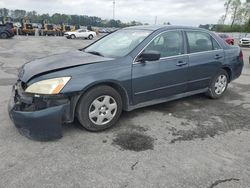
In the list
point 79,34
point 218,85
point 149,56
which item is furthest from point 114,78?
point 79,34

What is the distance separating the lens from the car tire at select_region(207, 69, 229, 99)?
5.25 m

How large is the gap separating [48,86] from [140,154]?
4.80 ft

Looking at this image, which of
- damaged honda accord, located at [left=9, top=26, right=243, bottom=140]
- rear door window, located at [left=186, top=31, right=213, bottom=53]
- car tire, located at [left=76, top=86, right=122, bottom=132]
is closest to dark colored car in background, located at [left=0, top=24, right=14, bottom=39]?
damaged honda accord, located at [left=9, top=26, right=243, bottom=140]

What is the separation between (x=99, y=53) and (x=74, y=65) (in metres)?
0.83

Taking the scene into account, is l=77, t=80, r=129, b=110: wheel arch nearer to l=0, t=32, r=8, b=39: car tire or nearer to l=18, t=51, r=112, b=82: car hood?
l=18, t=51, r=112, b=82: car hood

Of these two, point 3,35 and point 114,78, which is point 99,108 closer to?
point 114,78

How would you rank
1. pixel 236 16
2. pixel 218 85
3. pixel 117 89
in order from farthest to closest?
pixel 236 16
pixel 218 85
pixel 117 89

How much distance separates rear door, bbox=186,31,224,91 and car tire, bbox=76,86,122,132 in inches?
67.0

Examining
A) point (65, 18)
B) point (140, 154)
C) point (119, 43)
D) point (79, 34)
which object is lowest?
point (140, 154)

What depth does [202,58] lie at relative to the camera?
4.82m

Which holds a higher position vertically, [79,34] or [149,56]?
[79,34]

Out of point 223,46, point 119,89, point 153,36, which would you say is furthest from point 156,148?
point 223,46

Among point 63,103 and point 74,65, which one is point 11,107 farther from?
point 74,65

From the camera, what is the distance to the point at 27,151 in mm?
3104
